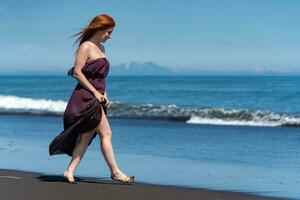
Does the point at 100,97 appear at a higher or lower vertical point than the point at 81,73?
lower

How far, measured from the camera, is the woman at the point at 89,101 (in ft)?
23.3

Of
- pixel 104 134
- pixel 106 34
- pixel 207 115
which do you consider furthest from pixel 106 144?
pixel 207 115

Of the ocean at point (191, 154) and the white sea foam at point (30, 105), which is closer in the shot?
the ocean at point (191, 154)

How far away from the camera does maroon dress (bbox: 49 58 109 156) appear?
7.08 metres

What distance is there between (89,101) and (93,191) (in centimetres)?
101

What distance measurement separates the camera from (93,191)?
657cm

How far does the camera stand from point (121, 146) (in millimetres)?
11609

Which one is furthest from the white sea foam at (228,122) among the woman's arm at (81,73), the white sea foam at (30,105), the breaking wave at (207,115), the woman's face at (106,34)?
the woman's arm at (81,73)

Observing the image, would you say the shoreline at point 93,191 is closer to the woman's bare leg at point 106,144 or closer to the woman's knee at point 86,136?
the woman's bare leg at point 106,144

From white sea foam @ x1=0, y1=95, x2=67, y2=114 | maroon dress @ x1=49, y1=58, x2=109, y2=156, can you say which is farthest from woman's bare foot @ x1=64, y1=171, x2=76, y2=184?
white sea foam @ x1=0, y1=95, x2=67, y2=114

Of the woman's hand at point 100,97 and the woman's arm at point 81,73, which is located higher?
the woman's arm at point 81,73

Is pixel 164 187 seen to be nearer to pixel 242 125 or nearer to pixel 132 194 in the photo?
pixel 132 194

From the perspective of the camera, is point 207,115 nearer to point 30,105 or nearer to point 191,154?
point 30,105

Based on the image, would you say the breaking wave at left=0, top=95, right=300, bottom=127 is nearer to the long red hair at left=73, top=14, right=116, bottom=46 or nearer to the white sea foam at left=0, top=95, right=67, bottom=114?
the white sea foam at left=0, top=95, right=67, bottom=114
